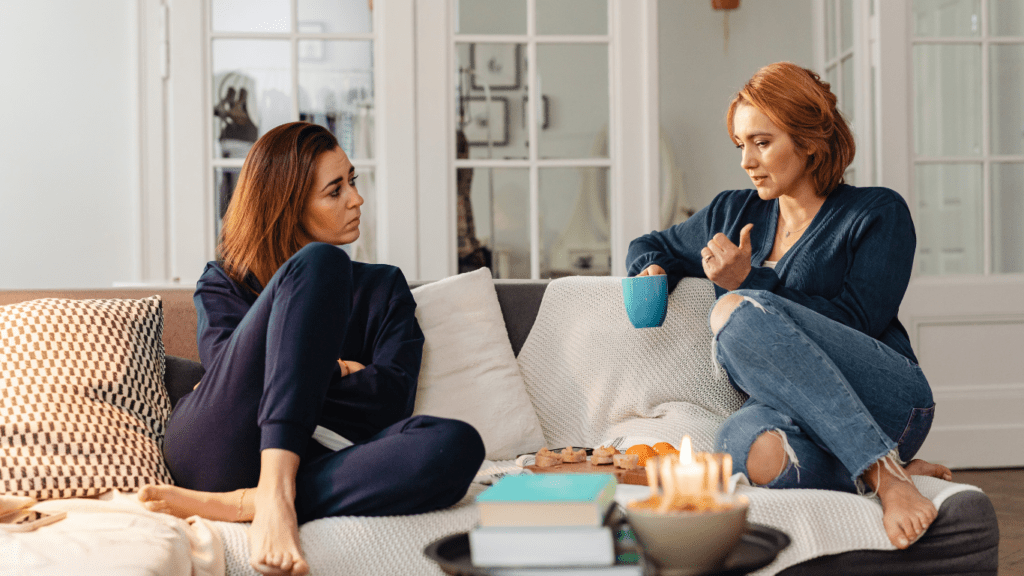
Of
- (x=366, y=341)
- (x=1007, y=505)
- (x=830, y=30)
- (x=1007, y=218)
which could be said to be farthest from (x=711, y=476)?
(x=830, y=30)

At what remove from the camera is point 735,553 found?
74 centimetres

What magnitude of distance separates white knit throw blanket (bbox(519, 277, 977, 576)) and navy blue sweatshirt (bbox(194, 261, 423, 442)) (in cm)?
33

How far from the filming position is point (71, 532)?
1079mm

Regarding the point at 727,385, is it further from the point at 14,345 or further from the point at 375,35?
the point at 375,35

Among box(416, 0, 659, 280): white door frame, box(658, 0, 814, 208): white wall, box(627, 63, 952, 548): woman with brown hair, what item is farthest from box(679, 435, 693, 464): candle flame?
box(658, 0, 814, 208): white wall

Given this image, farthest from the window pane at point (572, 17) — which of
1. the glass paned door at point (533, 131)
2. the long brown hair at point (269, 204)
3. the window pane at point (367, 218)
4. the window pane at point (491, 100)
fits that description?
the long brown hair at point (269, 204)

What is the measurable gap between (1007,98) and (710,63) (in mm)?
1678

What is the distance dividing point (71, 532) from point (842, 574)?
3.61ft

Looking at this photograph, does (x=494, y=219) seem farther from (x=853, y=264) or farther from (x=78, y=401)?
(x=78, y=401)

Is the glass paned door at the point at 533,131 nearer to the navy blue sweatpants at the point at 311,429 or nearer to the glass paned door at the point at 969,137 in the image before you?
the glass paned door at the point at 969,137

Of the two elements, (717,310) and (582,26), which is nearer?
(717,310)

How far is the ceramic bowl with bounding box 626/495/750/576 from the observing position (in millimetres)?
674

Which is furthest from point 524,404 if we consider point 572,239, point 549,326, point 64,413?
point 572,239

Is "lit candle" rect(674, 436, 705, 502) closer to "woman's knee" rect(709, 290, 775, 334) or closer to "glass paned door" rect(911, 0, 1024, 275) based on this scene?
"woman's knee" rect(709, 290, 775, 334)
